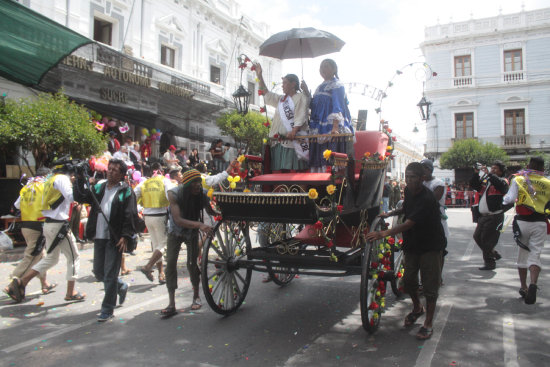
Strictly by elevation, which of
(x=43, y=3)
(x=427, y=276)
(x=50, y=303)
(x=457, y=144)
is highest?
(x=43, y=3)

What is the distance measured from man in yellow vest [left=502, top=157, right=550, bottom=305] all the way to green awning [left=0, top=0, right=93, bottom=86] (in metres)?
5.39

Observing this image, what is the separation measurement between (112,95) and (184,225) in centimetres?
1234

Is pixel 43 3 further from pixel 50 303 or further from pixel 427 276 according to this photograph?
pixel 427 276

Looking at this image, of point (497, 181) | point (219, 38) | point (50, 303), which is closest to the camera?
point (50, 303)

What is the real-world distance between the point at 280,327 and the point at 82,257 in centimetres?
561

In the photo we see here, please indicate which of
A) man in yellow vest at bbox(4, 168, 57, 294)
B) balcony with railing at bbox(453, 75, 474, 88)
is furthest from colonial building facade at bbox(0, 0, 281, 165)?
balcony with railing at bbox(453, 75, 474, 88)

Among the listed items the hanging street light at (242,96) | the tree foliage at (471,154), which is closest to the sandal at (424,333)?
the hanging street light at (242,96)

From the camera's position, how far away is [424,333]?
4.02 metres

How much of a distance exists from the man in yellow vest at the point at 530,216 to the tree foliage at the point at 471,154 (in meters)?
24.0

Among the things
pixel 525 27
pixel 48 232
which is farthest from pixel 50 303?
pixel 525 27

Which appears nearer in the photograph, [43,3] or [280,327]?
[280,327]

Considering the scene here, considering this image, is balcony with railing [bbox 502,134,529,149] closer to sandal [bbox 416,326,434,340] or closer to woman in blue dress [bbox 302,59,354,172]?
woman in blue dress [bbox 302,59,354,172]

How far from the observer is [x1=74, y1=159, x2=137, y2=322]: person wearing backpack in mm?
4621

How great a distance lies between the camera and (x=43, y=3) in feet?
47.3
